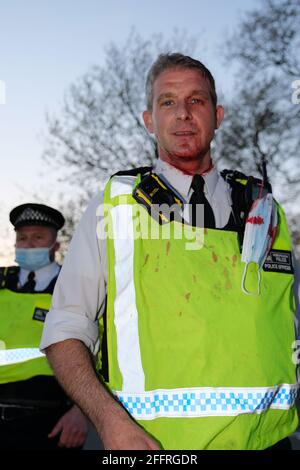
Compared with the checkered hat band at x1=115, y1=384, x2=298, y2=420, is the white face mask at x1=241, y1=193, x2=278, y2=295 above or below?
above

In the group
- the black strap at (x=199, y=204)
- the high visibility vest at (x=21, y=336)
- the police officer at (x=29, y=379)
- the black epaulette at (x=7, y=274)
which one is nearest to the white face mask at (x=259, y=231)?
the black strap at (x=199, y=204)

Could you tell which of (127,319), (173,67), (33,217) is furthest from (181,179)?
(33,217)

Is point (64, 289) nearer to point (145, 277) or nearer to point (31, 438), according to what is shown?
point (145, 277)

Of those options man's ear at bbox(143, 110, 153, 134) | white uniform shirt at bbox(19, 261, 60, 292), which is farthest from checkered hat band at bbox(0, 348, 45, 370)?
man's ear at bbox(143, 110, 153, 134)

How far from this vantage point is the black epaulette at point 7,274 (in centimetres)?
596

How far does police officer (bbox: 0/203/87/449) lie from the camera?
5238mm

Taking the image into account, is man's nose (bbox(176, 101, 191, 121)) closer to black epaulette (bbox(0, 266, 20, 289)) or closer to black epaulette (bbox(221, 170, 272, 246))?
black epaulette (bbox(221, 170, 272, 246))

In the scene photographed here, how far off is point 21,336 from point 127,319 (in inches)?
137

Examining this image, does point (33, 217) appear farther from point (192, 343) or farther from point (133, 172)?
point (192, 343)

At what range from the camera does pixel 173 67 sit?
2.87 metres

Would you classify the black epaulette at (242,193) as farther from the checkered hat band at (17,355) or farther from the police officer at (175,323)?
the checkered hat band at (17,355)

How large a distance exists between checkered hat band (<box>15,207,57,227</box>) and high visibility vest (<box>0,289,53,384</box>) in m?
0.79

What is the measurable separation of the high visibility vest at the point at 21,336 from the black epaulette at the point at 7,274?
0.16 m

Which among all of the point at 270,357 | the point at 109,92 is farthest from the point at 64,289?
the point at 109,92
